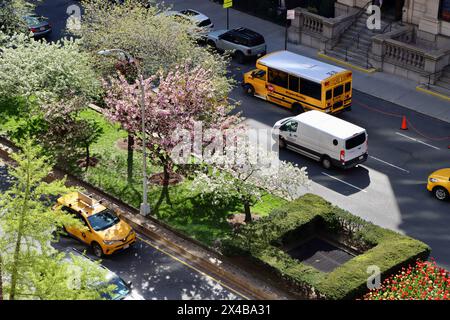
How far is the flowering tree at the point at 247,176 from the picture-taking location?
34.5 meters

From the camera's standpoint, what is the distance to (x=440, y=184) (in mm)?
37375

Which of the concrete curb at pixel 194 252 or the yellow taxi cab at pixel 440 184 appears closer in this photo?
the concrete curb at pixel 194 252

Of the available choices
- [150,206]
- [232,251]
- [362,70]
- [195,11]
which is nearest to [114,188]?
[150,206]

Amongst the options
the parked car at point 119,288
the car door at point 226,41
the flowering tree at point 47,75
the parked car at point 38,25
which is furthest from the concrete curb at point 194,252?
the parked car at point 38,25

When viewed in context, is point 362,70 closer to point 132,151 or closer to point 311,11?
point 311,11

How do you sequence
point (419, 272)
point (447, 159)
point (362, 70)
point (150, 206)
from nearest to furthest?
point (419, 272), point (150, 206), point (447, 159), point (362, 70)

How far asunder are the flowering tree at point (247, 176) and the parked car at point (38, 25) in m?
24.6

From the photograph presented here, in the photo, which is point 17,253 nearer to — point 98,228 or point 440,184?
point 98,228

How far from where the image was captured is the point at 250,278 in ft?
108

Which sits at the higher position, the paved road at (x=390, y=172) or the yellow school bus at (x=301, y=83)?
the yellow school bus at (x=301, y=83)

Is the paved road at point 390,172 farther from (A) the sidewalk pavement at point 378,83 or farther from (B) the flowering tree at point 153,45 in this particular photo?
(B) the flowering tree at point 153,45

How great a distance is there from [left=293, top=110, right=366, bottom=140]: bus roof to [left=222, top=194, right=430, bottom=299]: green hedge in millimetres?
4796

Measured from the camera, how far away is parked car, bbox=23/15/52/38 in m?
55.6

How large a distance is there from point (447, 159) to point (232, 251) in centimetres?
1307
